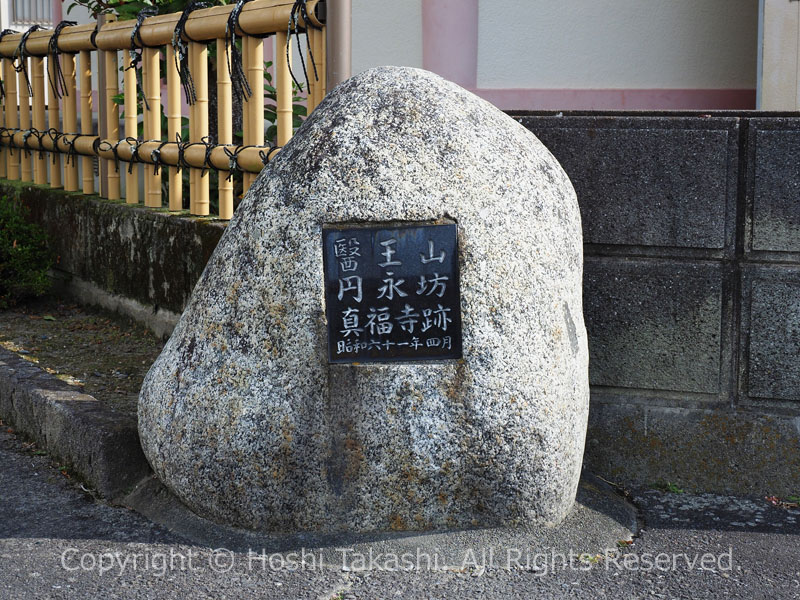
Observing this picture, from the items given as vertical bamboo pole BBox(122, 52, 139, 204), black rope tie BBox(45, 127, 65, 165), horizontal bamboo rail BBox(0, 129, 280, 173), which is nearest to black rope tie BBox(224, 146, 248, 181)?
horizontal bamboo rail BBox(0, 129, 280, 173)

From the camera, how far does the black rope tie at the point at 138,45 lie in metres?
5.57

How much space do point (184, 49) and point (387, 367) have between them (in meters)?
2.93

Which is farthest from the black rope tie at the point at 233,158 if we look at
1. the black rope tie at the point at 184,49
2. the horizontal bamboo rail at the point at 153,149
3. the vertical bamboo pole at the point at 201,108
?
the black rope tie at the point at 184,49

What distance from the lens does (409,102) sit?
10.4 feet

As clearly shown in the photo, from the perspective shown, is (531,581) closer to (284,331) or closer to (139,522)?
(284,331)

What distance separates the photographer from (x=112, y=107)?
5949mm

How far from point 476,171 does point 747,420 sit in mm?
1486

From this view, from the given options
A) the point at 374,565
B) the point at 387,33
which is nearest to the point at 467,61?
the point at 387,33

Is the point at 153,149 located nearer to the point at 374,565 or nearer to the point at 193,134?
the point at 193,134

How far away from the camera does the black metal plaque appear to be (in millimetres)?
3043

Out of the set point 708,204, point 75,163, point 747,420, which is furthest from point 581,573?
point 75,163

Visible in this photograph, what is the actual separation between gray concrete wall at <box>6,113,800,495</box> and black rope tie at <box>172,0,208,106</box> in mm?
2184

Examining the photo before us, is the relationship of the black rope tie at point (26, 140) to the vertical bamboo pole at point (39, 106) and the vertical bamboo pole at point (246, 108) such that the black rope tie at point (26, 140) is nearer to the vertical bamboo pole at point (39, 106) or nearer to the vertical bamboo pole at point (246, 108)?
the vertical bamboo pole at point (39, 106)

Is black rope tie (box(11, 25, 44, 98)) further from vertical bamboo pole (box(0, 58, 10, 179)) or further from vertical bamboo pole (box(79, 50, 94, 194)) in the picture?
vertical bamboo pole (box(79, 50, 94, 194))
